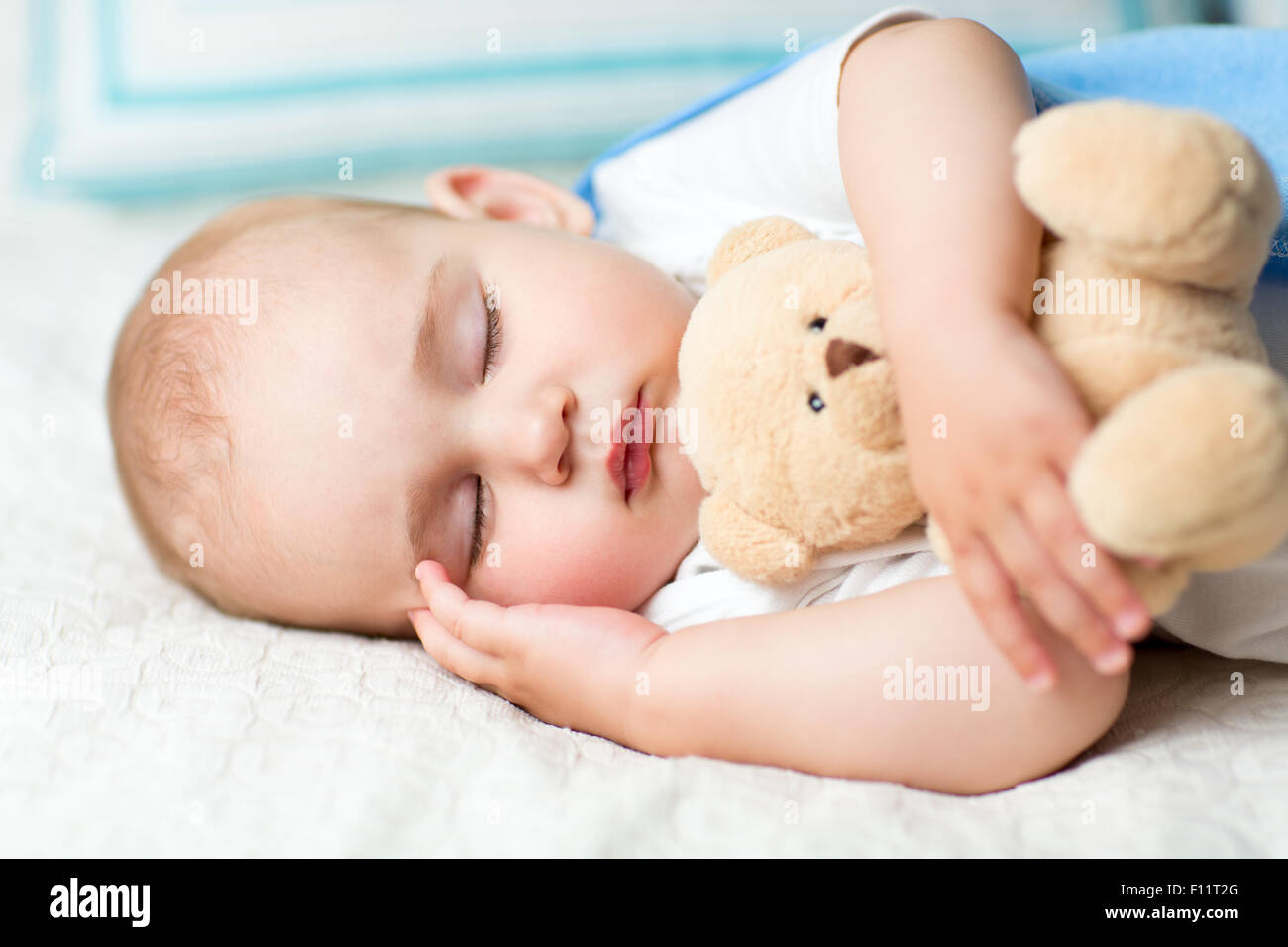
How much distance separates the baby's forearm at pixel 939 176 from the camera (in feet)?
2.34

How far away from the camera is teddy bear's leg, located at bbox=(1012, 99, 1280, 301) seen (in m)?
0.61

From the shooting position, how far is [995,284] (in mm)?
706

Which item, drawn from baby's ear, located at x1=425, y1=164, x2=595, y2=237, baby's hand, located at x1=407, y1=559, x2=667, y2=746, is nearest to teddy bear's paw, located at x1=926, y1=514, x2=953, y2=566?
baby's hand, located at x1=407, y1=559, x2=667, y2=746

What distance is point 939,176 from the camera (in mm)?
781

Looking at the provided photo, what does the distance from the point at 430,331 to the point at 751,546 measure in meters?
0.39

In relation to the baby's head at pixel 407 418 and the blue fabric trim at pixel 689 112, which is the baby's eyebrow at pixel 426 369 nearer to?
the baby's head at pixel 407 418

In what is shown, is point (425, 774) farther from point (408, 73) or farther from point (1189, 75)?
point (408, 73)

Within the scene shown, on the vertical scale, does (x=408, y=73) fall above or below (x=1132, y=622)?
above

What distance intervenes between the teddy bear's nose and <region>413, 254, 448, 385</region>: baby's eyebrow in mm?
427

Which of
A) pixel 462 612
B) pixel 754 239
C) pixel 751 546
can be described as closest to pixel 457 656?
pixel 462 612

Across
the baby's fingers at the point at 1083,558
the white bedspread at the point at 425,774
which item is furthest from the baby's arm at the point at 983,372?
the white bedspread at the point at 425,774

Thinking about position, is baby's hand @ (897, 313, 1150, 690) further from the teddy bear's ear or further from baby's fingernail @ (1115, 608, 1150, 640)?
the teddy bear's ear
